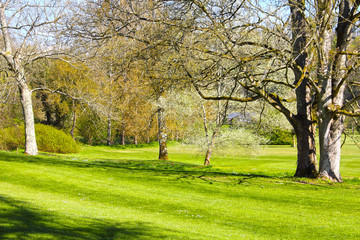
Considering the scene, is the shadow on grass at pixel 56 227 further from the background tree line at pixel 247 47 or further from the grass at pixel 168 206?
the background tree line at pixel 247 47

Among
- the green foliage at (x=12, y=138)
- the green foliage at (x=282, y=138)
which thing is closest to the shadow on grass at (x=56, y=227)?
the green foliage at (x=12, y=138)

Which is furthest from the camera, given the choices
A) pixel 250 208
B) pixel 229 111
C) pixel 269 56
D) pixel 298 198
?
pixel 229 111

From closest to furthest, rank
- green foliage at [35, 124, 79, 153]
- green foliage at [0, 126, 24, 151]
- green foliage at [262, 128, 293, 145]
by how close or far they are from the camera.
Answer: green foliage at [0, 126, 24, 151] → green foliage at [35, 124, 79, 153] → green foliage at [262, 128, 293, 145]

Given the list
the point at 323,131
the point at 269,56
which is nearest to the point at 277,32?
the point at 269,56

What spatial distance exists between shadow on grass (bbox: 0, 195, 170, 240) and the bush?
71.8ft

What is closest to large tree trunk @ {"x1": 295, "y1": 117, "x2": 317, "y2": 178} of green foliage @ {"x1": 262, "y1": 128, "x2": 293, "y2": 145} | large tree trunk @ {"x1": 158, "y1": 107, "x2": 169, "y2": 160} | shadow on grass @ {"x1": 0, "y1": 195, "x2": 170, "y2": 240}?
shadow on grass @ {"x1": 0, "y1": 195, "x2": 170, "y2": 240}

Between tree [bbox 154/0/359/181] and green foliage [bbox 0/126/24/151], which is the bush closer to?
green foliage [bbox 0/126/24/151]

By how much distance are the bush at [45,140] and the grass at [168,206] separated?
14.5m

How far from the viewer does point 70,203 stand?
8.06 meters

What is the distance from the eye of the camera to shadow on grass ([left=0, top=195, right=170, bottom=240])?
5242mm

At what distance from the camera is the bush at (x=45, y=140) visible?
2732 centimetres

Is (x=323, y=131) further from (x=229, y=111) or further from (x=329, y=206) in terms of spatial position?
(x=229, y=111)

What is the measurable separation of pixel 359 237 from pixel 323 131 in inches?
274

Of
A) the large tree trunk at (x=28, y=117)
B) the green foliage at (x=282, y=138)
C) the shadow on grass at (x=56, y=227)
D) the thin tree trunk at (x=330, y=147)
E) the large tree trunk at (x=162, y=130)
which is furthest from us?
the green foliage at (x=282, y=138)
